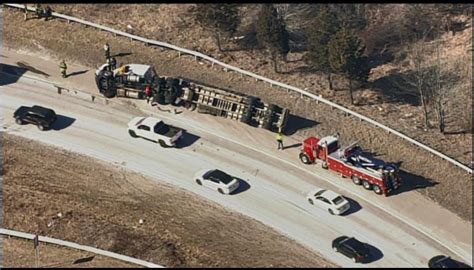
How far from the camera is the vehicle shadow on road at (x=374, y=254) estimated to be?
4384 cm

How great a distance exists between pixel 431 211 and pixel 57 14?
33.8 meters

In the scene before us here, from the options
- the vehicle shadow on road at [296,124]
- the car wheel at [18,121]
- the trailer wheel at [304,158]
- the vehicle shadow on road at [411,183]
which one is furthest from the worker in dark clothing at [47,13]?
the vehicle shadow on road at [411,183]

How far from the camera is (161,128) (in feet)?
172

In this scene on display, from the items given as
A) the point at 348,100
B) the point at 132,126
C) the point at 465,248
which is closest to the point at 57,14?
the point at 132,126

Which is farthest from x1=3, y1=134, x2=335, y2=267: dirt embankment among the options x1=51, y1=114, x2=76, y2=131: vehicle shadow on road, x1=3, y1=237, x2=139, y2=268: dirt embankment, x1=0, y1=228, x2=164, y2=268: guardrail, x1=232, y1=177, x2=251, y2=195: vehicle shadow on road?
x1=51, y1=114, x2=76, y2=131: vehicle shadow on road

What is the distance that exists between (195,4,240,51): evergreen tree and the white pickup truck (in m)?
11.3

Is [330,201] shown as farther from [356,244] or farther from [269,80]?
[269,80]

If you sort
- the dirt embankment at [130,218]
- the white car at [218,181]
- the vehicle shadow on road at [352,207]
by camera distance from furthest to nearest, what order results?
the white car at [218,181] < the vehicle shadow on road at [352,207] < the dirt embankment at [130,218]

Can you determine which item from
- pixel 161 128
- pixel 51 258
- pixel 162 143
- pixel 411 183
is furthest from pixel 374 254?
pixel 51 258

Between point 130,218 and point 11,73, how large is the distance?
1866 cm

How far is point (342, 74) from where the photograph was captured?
182ft

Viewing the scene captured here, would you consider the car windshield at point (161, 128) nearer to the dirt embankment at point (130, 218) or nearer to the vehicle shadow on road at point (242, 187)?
the dirt embankment at point (130, 218)

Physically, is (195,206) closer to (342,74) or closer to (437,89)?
(342,74)

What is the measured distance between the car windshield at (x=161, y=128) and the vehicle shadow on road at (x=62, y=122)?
6.35 m
